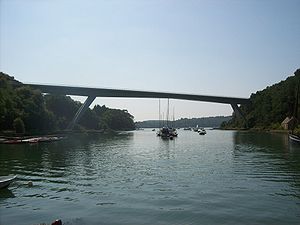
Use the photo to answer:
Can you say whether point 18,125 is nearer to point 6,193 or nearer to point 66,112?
point 66,112

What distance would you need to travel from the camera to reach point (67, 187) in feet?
71.9

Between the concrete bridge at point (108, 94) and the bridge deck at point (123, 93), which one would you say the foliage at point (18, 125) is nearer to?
the concrete bridge at point (108, 94)

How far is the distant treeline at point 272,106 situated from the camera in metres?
Result: 131

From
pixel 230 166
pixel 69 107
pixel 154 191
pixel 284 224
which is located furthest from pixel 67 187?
pixel 69 107

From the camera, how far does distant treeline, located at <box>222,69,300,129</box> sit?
131387mm

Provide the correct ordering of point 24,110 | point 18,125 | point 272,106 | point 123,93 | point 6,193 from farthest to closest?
point 272,106, point 123,93, point 24,110, point 18,125, point 6,193

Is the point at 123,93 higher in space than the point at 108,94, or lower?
higher

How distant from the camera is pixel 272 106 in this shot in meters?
144

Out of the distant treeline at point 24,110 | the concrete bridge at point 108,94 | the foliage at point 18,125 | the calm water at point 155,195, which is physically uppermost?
the concrete bridge at point 108,94

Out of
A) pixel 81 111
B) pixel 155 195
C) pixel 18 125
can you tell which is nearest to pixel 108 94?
pixel 81 111

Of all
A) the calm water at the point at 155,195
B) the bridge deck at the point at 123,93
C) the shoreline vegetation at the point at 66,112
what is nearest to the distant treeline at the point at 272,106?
the shoreline vegetation at the point at 66,112

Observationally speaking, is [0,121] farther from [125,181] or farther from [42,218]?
[42,218]

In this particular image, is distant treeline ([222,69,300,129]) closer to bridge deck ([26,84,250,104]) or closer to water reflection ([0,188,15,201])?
bridge deck ([26,84,250,104])

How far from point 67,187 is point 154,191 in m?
5.50
